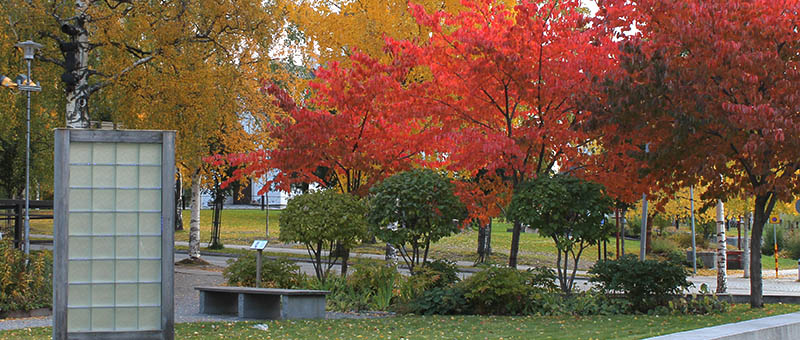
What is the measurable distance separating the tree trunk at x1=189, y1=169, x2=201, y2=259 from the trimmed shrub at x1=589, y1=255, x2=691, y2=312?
611 inches

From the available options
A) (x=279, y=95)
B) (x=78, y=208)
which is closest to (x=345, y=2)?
(x=279, y=95)

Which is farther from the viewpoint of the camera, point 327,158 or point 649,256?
point 649,256

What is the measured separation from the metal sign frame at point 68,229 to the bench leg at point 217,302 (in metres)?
6.31

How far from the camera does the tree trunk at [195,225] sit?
2664 centimetres

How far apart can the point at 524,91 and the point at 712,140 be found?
3234 millimetres

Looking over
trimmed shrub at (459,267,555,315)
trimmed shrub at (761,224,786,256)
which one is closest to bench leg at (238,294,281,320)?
trimmed shrub at (459,267,555,315)

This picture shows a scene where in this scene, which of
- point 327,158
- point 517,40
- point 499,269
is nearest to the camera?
point 499,269

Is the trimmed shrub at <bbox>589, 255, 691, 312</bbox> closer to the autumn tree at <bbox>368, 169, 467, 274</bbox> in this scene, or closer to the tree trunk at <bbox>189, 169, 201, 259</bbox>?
the autumn tree at <bbox>368, 169, 467, 274</bbox>

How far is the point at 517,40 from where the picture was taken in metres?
15.3

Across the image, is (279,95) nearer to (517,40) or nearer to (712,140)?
(517,40)

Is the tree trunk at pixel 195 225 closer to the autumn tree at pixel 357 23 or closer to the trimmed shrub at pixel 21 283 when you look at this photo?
the autumn tree at pixel 357 23

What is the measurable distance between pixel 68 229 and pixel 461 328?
18.6 feet

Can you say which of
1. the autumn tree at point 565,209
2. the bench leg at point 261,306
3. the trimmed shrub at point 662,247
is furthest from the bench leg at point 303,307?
the trimmed shrub at point 662,247

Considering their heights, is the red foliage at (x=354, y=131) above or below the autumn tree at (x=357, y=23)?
below
